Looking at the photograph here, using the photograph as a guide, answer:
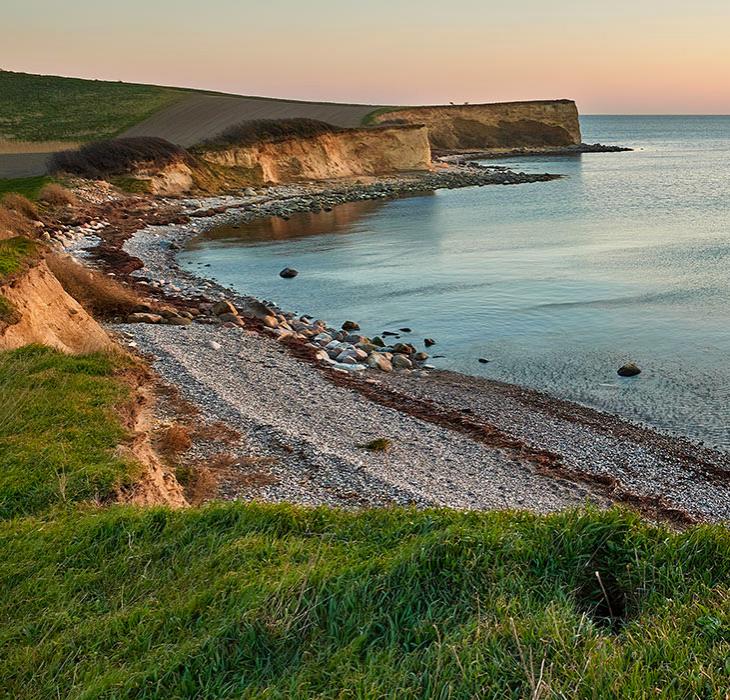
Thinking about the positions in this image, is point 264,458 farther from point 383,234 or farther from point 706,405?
point 383,234

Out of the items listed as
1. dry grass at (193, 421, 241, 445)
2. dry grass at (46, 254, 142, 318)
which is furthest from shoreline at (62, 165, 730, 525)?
dry grass at (46, 254, 142, 318)

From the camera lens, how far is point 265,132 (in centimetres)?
7088

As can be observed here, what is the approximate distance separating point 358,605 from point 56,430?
5.88 metres

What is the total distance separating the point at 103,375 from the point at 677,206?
187 feet

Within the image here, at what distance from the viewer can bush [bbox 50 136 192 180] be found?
5253 centimetres

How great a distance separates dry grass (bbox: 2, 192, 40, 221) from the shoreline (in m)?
20.1

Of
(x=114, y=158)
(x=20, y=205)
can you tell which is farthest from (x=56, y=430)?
(x=114, y=158)

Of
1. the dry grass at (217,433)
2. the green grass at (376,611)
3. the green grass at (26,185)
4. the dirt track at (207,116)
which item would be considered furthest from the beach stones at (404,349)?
the dirt track at (207,116)

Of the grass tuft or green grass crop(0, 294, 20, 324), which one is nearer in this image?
the grass tuft

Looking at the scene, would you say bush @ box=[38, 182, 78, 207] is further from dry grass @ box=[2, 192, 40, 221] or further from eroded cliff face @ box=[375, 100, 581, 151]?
eroded cliff face @ box=[375, 100, 581, 151]

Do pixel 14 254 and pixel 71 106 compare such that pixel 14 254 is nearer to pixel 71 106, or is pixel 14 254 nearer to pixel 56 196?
pixel 56 196

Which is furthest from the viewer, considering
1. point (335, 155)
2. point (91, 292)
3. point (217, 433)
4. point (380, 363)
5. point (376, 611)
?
point (335, 155)

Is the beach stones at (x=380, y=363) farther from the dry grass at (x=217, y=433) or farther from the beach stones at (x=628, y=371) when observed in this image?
the dry grass at (x=217, y=433)

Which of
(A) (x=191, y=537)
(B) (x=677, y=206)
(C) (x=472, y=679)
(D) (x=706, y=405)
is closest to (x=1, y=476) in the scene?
(A) (x=191, y=537)
